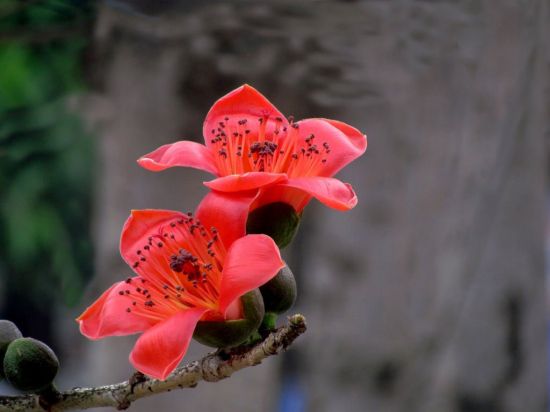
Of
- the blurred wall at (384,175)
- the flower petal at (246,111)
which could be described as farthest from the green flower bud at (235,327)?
the blurred wall at (384,175)

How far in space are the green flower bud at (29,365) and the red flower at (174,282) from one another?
29 millimetres

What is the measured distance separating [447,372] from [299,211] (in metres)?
1.32

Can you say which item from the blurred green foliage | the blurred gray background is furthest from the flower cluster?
the blurred green foliage

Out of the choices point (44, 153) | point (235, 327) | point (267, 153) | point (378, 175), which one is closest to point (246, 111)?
point (267, 153)

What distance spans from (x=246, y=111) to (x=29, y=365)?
0.62 ft

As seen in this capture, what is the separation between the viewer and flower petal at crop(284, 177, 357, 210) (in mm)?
427

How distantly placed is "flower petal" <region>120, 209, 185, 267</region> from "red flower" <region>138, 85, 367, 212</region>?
0.10 feet

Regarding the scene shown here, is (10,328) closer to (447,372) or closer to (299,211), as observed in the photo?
(299,211)

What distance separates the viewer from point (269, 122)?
1.69ft

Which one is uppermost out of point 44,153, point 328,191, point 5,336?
point 328,191

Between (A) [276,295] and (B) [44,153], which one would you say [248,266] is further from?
(B) [44,153]

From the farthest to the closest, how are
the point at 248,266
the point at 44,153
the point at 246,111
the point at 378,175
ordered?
the point at 44,153 < the point at 378,175 < the point at 246,111 < the point at 248,266

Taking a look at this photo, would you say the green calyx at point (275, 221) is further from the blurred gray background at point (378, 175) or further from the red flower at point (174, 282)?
the blurred gray background at point (378, 175)

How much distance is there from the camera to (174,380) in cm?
44
